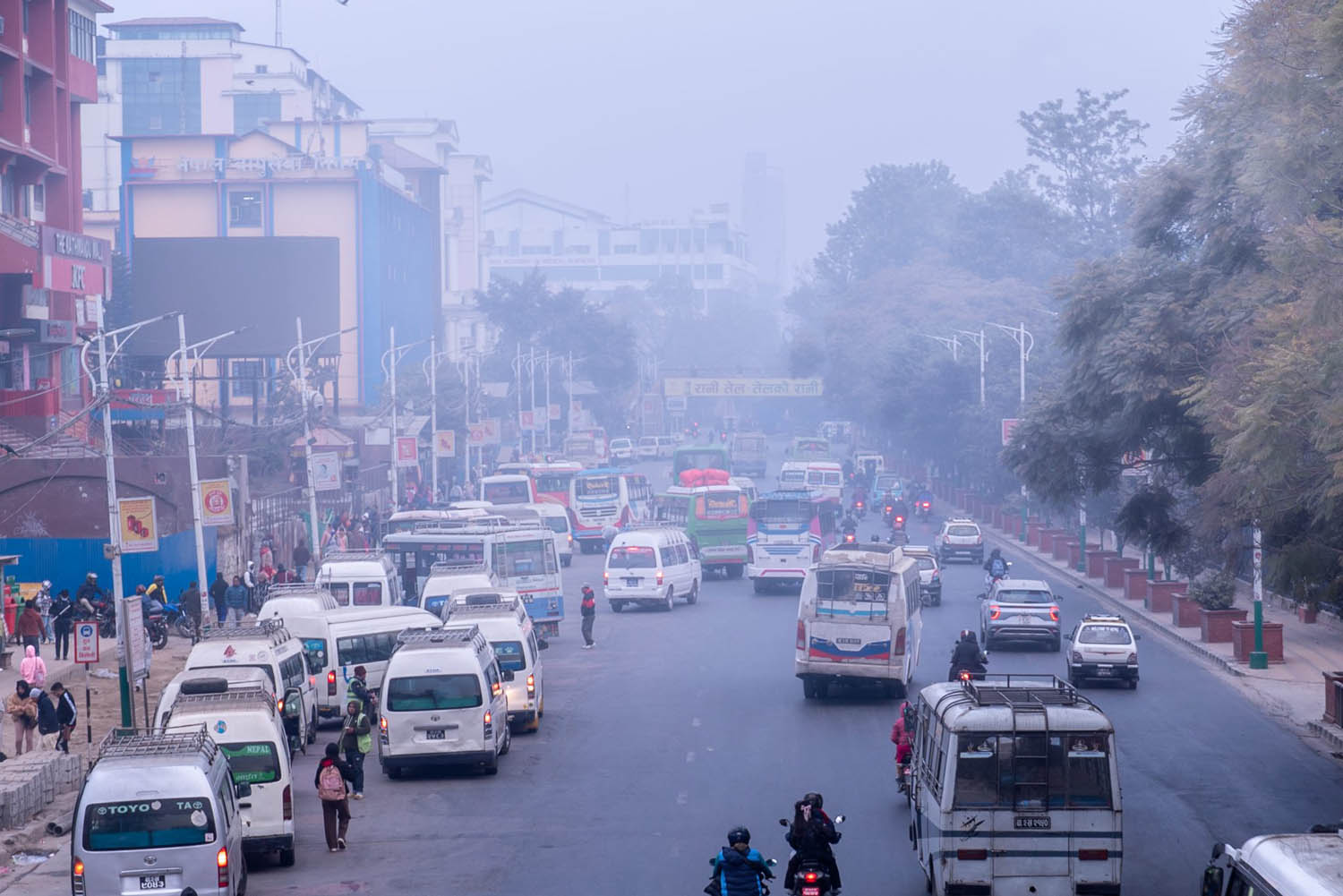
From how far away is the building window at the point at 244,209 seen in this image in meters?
95.1

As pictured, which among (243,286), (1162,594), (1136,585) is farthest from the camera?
(243,286)

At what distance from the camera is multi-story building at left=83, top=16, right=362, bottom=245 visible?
389 ft

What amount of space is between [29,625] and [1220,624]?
2556 centimetres

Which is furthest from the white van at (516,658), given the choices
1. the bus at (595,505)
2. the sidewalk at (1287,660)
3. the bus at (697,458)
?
the bus at (697,458)

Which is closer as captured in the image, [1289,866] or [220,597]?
[1289,866]

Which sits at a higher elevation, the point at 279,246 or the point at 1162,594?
the point at 279,246

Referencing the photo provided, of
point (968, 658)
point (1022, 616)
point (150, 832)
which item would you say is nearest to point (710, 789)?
point (968, 658)

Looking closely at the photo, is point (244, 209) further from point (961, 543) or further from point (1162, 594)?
point (1162, 594)

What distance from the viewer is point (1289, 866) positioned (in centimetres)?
916

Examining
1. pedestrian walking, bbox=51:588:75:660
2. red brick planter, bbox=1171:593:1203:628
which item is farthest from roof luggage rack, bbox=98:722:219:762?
red brick planter, bbox=1171:593:1203:628

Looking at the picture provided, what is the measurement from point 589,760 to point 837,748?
3641 mm

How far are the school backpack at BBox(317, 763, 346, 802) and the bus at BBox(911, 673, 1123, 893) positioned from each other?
6736 mm

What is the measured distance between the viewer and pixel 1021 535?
2744 inches

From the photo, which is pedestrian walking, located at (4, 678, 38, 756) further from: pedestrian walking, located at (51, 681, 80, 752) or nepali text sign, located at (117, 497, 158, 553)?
nepali text sign, located at (117, 497, 158, 553)
